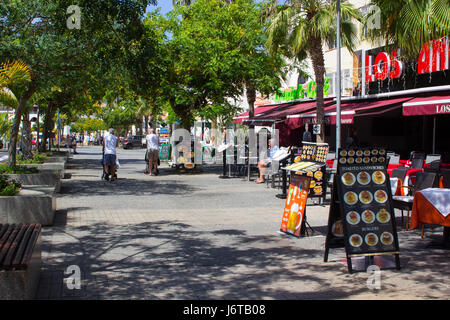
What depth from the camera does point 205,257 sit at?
681cm

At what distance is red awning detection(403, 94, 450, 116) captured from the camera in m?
15.5

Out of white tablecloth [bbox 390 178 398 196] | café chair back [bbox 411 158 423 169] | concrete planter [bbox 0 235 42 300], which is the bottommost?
concrete planter [bbox 0 235 42 300]

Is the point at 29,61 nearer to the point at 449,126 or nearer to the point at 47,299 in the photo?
the point at 47,299

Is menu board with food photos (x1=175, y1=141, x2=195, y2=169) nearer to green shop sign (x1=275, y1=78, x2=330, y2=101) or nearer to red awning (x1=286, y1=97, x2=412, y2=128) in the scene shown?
red awning (x1=286, y1=97, x2=412, y2=128)

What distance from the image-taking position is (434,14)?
29.2 ft

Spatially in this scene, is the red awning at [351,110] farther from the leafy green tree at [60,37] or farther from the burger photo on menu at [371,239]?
the burger photo on menu at [371,239]

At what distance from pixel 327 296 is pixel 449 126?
1739cm

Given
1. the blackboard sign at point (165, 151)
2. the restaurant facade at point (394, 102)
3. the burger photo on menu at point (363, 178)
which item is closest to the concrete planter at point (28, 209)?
the burger photo on menu at point (363, 178)

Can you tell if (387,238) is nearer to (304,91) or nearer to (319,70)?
(319,70)

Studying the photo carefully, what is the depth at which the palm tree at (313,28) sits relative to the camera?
18.6 m

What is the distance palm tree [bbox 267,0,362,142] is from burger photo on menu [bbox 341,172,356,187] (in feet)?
42.9

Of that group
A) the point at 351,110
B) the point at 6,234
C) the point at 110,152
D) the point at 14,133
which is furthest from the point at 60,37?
the point at 351,110

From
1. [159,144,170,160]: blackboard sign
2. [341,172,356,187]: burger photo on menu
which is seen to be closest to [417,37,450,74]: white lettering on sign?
[159,144,170,160]: blackboard sign
